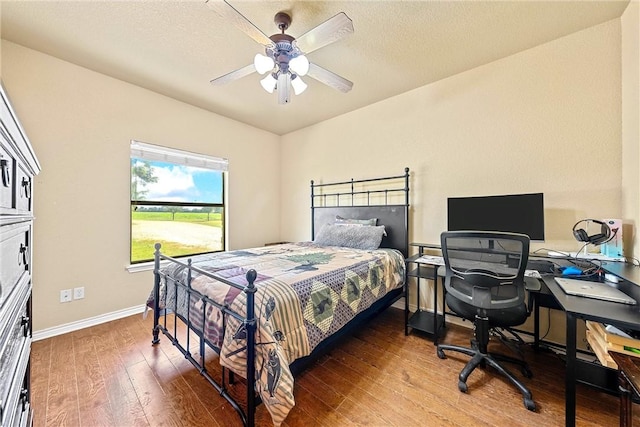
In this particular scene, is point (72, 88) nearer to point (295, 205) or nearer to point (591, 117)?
point (295, 205)

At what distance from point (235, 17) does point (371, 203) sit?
249cm

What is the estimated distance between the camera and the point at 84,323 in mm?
2496

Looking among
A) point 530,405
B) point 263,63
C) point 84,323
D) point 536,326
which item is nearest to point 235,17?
point 263,63

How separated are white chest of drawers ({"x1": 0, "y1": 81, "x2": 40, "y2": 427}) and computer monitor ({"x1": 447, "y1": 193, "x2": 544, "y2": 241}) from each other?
280cm

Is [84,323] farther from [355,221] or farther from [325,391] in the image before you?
[355,221]

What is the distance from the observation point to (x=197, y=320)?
1.65 metres

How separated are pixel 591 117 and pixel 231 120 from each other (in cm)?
403

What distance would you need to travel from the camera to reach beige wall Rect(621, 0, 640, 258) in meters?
1.72

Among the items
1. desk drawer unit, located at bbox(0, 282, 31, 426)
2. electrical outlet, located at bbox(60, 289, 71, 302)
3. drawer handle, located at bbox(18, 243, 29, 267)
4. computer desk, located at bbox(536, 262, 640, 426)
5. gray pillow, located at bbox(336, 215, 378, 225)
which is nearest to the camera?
desk drawer unit, located at bbox(0, 282, 31, 426)

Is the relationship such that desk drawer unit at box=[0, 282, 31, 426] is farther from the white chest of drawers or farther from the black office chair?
the black office chair

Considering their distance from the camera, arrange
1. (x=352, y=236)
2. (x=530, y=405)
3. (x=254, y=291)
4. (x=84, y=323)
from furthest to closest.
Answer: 1. (x=352, y=236)
2. (x=84, y=323)
3. (x=530, y=405)
4. (x=254, y=291)

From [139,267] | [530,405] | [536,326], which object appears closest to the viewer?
[530,405]

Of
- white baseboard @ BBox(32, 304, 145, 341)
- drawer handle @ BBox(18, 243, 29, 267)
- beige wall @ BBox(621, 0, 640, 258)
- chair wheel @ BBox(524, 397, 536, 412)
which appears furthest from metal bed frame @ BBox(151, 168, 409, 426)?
beige wall @ BBox(621, 0, 640, 258)

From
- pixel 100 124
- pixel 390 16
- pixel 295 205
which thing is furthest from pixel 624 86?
pixel 100 124
